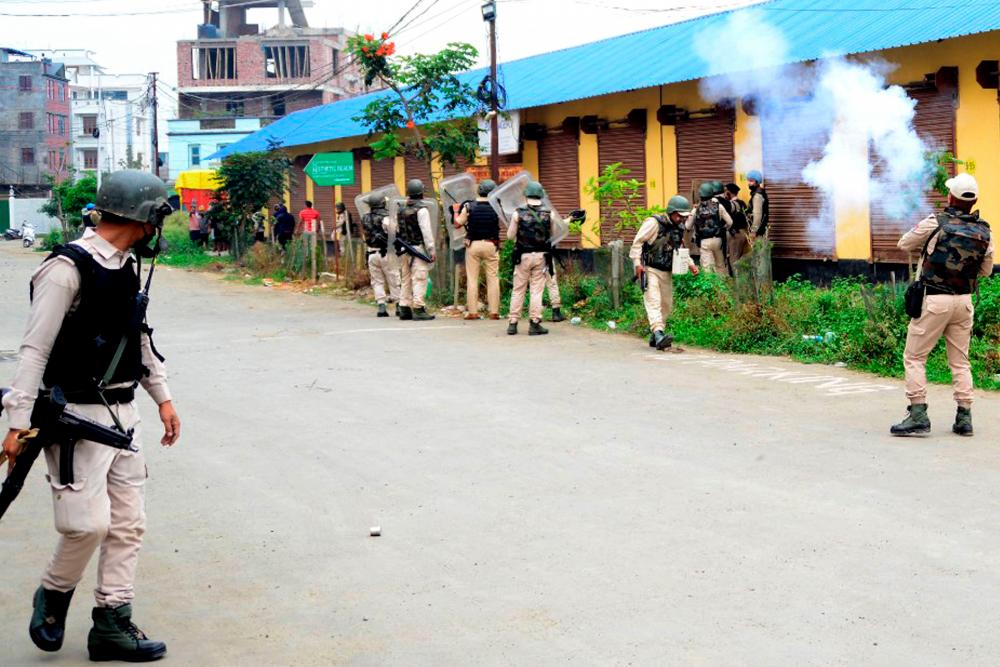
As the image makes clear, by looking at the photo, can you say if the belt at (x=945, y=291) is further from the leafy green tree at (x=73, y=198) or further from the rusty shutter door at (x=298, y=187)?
the leafy green tree at (x=73, y=198)

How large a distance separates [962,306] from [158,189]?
612 cm

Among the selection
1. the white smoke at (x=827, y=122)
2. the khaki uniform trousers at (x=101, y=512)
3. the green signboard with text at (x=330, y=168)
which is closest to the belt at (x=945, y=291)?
the khaki uniform trousers at (x=101, y=512)

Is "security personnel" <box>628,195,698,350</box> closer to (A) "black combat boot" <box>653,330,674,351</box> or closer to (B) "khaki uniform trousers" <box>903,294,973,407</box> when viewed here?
(A) "black combat boot" <box>653,330,674,351</box>

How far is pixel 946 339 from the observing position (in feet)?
30.3

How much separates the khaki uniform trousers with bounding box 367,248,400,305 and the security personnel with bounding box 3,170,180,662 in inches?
574

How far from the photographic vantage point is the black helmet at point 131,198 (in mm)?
4977

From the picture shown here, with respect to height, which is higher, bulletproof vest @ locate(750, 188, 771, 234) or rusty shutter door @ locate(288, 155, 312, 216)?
rusty shutter door @ locate(288, 155, 312, 216)

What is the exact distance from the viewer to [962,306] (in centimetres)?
916

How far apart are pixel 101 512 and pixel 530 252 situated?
12.0 metres

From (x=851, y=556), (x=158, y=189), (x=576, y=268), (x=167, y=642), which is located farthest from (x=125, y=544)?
(x=576, y=268)

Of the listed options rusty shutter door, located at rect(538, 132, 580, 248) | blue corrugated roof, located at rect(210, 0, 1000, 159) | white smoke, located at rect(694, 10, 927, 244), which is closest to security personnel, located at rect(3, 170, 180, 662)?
blue corrugated roof, located at rect(210, 0, 1000, 159)

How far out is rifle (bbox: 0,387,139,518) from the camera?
476 cm

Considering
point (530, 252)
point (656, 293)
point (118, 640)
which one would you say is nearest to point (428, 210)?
point (530, 252)

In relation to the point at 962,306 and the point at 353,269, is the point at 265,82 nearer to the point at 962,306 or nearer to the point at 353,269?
the point at 353,269
